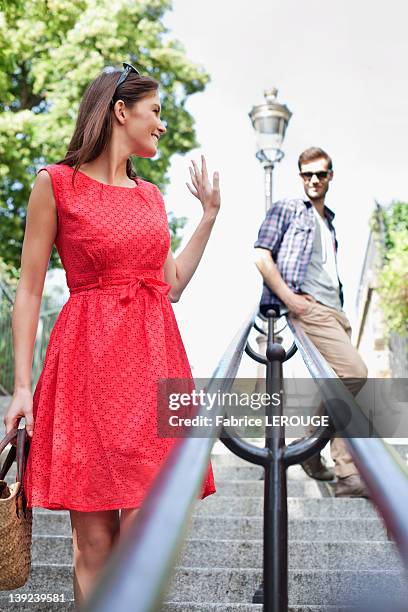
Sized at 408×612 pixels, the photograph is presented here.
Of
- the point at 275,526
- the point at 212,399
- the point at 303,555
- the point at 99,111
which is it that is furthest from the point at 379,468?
the point at 303,555

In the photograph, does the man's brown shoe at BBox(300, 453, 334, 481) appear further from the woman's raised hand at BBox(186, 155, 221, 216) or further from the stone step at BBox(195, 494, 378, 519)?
the woman's raised hand at BBox(186, 155, 221, 216)

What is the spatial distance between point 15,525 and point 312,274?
256 cm

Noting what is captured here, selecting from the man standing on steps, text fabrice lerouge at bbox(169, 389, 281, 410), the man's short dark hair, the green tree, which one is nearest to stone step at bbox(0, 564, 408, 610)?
text fabrice lerouge at bbox(169, 389, 281, 410)

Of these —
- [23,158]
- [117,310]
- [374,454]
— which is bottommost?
[374,454]

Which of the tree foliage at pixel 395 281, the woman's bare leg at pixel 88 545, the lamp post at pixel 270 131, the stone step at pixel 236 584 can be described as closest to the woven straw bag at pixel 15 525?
the woman's bare leg at pixel 88 545

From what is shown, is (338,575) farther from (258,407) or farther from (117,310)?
(117,310)

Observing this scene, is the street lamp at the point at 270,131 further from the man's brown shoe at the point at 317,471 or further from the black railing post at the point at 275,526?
the black railing post at the point at 275,526

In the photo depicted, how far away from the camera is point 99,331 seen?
6.79 ft

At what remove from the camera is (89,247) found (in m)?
2.11

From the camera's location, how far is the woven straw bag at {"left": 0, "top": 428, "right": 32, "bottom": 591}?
1.93 metres

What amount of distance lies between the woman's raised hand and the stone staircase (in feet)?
3.08

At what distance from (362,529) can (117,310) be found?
7.91 feet

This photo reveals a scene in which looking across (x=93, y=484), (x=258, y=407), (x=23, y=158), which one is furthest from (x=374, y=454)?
(x=23, y=158)

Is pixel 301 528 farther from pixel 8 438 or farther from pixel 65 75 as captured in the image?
pixel 65 75
